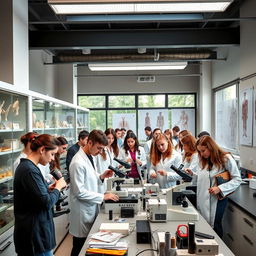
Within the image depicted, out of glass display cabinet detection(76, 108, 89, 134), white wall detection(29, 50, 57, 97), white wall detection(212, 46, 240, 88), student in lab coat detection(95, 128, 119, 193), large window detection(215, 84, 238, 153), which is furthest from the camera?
glass display cabinet detection(76, 108, 89, 134)

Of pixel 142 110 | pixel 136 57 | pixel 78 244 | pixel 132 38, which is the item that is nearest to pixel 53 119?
pixel 132 38

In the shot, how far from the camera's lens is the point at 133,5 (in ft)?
9.59

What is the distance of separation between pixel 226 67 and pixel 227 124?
1305 mm

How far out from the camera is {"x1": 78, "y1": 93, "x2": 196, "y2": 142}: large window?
8812mm

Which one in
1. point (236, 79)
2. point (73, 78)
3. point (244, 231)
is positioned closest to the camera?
point (244, 231)

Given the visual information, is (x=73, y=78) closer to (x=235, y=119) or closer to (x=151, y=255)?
(x=235, y=119)

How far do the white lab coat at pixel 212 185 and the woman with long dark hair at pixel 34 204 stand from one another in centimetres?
155

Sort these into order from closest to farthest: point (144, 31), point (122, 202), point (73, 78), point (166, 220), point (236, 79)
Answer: point (166, 220) → point (122, 202) → point (144, 31) → point (236, 79) → point (73, 78)

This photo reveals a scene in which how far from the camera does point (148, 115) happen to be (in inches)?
350

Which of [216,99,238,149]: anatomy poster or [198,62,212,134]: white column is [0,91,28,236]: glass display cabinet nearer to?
[216,99,238,149]: anatomy poster

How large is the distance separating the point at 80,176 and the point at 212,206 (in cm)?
135

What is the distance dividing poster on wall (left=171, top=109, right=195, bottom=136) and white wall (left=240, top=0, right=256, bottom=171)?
406cm

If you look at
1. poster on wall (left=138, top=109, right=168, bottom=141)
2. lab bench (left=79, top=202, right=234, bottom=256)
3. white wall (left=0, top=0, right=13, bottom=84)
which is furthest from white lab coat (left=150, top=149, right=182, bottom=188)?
poster on wall (left=138, top=109, right=168, bottom=141)

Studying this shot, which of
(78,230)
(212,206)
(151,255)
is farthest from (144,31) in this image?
(151,255)
